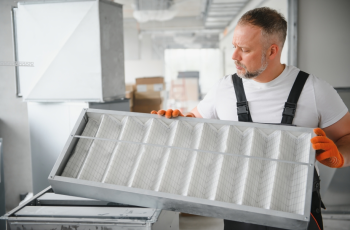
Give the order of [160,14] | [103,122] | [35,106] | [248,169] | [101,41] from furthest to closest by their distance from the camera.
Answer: [160,14]
[35,106]
[101,41]
[103,122]
[248,169]

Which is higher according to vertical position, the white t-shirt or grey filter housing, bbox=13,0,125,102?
grey filter housing, bbox=13,0,125,102

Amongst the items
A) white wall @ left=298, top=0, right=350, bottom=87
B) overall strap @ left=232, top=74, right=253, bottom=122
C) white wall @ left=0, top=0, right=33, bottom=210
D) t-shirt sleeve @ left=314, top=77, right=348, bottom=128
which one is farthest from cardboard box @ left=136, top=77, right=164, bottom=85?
t-shirt sleeve @ left=314, top=77, right=348, bottom=128

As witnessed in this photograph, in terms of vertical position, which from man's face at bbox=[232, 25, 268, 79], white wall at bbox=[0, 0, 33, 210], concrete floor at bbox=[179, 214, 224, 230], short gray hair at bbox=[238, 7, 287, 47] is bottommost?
concrete floor at bbox=[179, 214, 224, 230]

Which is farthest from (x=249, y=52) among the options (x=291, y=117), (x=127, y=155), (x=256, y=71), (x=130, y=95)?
(x=130, y=95)

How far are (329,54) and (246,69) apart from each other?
76.8 inches

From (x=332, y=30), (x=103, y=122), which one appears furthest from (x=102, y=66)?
(x=332, y=30)

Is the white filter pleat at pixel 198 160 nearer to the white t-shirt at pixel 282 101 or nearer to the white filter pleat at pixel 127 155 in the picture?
the white filter pleat at pixel 127 155

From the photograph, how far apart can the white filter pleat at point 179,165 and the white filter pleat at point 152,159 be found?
0.04m

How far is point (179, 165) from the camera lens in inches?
41.9

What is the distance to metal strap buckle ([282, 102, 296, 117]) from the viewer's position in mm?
1209

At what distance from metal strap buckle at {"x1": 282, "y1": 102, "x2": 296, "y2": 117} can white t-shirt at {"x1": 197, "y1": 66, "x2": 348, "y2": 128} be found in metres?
0.03

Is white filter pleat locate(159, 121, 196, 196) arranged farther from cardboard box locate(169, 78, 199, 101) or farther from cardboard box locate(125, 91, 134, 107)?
cardboard box locate(169, 78, 199, 101)

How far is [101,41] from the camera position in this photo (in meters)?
2.06

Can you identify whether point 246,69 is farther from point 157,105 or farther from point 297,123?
point 157,105
